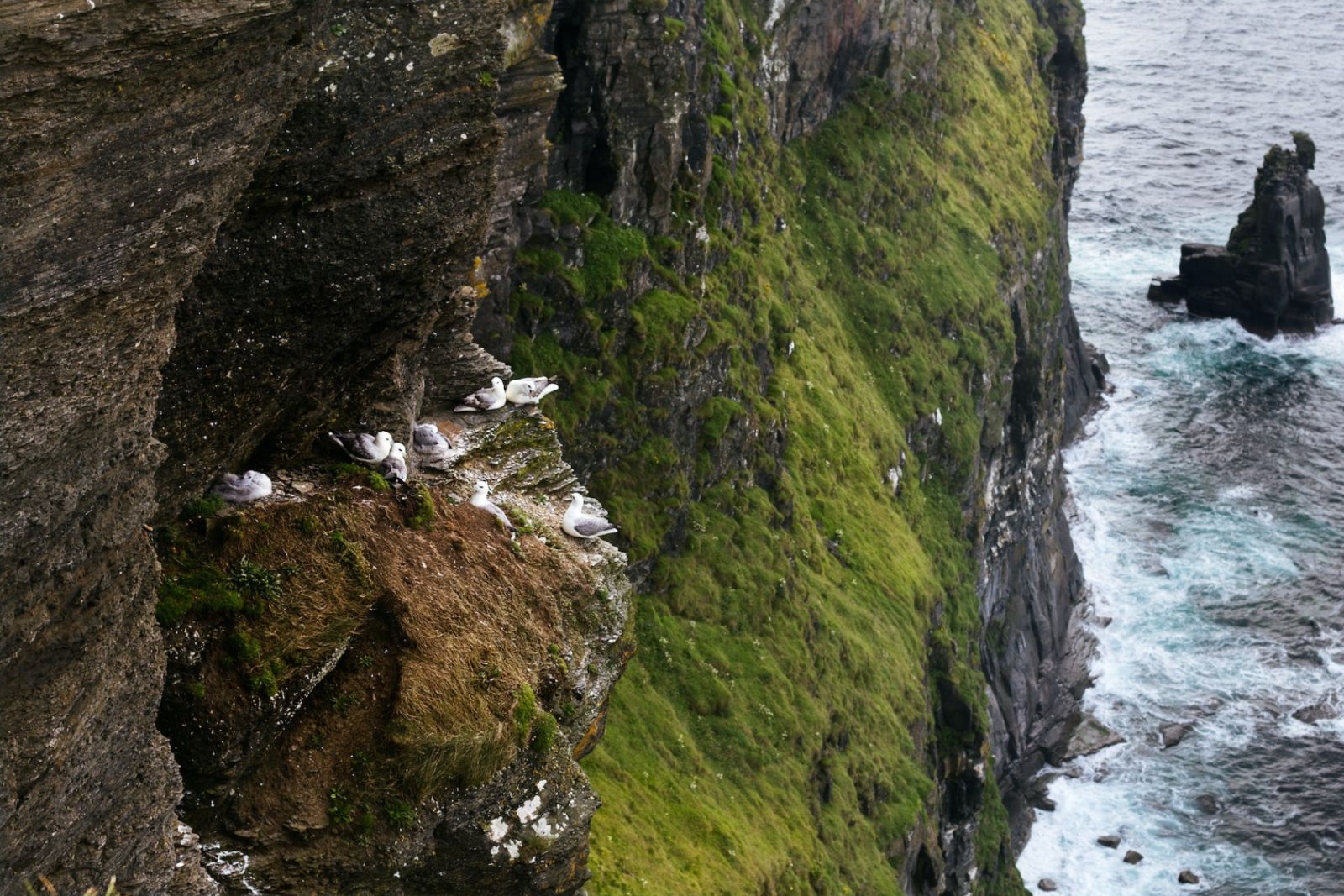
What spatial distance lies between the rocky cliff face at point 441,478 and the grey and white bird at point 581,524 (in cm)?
31

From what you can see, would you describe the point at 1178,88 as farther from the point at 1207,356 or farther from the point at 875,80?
the point at 875,80

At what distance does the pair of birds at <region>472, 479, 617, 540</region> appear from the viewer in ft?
75.6

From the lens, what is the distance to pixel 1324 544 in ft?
277

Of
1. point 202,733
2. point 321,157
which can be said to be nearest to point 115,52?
point 321,157

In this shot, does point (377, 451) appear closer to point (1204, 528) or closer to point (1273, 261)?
point (1204, 528)

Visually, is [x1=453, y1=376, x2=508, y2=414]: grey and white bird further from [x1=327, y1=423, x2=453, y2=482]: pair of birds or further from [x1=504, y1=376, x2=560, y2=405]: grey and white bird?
[x1=327, y1=423, x2=453, y2=482]: pair of birds

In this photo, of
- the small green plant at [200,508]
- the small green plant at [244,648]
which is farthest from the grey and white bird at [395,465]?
the small green plant at [244,648]

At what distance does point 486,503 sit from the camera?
22891mm

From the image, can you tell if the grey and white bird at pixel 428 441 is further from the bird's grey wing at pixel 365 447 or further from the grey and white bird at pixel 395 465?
the bird's grey wing at pixel 365 447

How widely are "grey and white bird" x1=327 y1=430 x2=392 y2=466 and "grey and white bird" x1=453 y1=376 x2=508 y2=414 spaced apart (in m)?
3.97

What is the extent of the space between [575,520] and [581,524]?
0.44ft

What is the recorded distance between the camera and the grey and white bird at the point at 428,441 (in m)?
23.7

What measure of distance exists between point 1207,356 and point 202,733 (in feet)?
336

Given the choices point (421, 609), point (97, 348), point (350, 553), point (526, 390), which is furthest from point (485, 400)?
point (97, 348)
